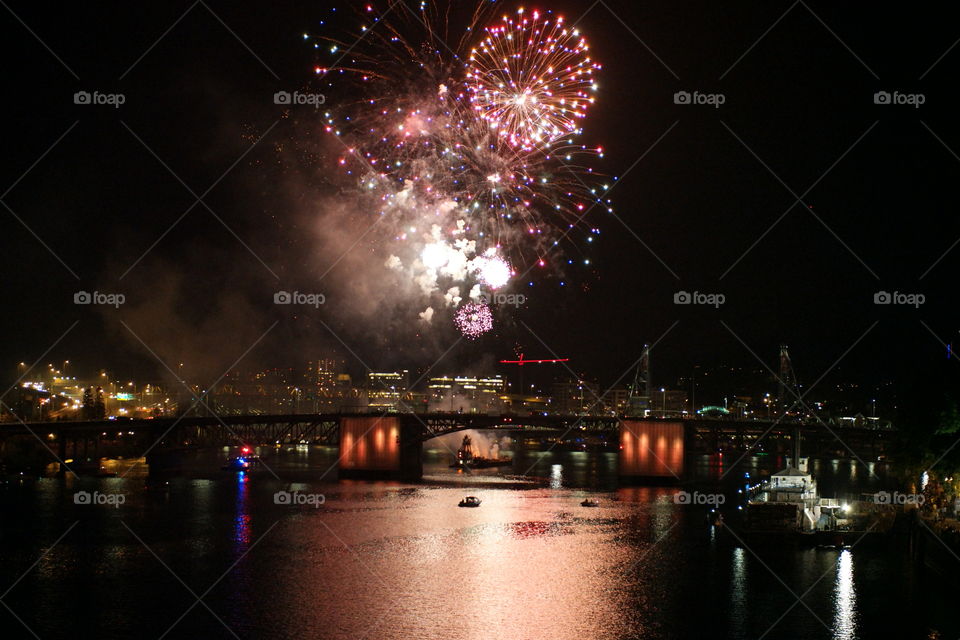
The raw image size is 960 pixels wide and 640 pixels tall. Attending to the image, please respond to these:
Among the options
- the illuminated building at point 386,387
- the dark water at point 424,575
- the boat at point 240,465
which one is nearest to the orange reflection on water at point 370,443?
the boat at point 240,465

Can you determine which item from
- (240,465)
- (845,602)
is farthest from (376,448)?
(845,602)

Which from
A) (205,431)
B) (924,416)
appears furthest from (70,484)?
(924,416)

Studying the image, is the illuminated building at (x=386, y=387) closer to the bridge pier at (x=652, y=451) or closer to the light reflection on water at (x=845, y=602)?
the bridge pier at (x=652, y=451)

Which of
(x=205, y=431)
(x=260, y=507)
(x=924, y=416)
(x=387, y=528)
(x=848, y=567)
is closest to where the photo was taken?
(x=848, y=567)

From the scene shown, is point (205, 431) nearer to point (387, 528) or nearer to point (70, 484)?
point (70, 484)

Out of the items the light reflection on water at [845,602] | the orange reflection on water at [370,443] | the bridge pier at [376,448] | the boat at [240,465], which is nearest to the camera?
the light reflection on water at [845,602]

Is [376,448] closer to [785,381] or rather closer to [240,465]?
[240,465]
